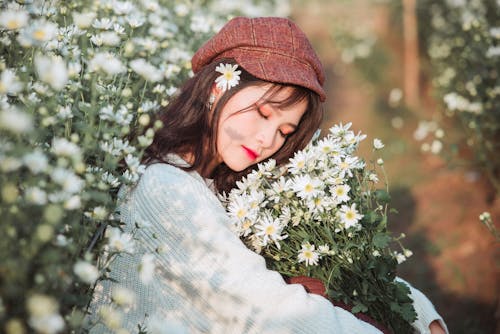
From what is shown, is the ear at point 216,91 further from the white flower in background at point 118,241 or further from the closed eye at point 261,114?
the white flower in background at point 118,241

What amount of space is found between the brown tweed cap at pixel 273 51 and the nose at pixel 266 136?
0.55ft

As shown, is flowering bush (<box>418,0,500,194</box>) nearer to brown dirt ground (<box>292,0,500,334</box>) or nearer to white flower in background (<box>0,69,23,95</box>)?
brown dirt ground (<box>292,0,500,334</box>)

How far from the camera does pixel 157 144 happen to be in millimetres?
1704

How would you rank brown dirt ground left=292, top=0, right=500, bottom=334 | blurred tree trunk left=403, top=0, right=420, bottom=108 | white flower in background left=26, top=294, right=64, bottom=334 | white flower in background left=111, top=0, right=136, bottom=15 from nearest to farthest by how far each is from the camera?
1. white flower in background left=26, top=294, right=64, bottom=334
2. white flower in background left=111, top=0, right=136, bottom=15
3. brown dirt ground left=292, top=0, right=500, bottom=334
4. blurred tree trunk left=403, top=0, right=420, bottom=108

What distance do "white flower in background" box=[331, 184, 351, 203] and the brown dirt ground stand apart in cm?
166

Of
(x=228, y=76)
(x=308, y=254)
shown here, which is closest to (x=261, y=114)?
(x=228, y=76)

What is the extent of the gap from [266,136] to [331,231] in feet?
1.32

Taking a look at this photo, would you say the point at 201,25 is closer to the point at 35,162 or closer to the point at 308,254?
the point at 308,254

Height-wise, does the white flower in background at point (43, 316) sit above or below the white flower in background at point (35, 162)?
below

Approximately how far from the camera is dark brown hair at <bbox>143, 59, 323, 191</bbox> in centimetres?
167

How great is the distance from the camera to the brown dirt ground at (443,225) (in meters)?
2.82

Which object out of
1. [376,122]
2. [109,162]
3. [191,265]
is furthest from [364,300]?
[376,122]

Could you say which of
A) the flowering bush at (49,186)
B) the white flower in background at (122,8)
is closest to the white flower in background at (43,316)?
the flowering bush at (49,186)

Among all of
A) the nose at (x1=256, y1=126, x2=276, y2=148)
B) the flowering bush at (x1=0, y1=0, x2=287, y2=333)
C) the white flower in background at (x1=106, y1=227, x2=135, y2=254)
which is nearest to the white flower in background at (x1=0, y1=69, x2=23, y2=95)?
the flowering bush at (x1=0, y1=0, x2=287, y2=333)
